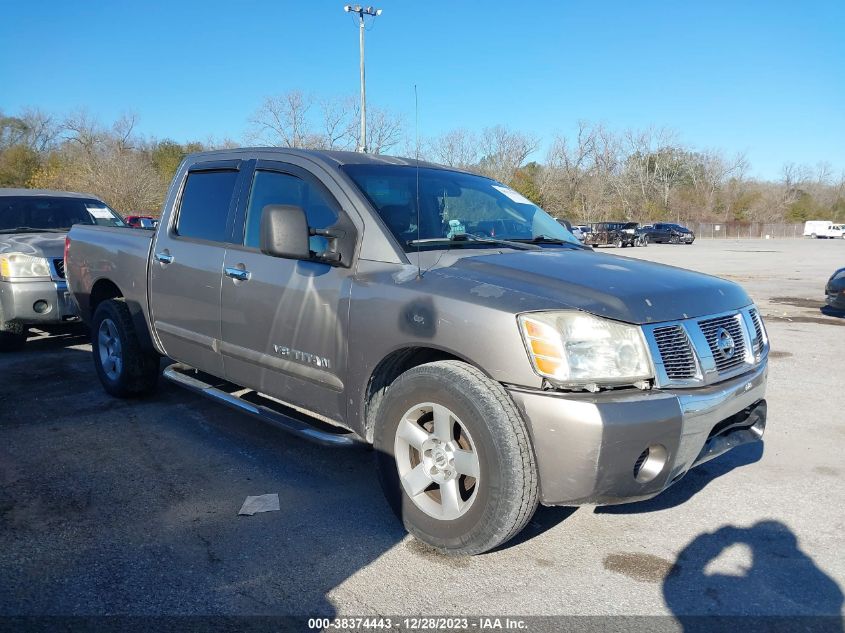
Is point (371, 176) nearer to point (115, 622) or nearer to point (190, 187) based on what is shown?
point (190, 187)

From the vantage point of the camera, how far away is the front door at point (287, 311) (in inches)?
139

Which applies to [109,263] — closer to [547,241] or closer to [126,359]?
[126,359]

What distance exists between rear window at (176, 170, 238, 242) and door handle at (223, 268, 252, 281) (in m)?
0.29

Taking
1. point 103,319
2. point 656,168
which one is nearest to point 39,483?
point 103,319

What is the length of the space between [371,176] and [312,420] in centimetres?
157

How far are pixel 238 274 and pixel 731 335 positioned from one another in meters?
2.78

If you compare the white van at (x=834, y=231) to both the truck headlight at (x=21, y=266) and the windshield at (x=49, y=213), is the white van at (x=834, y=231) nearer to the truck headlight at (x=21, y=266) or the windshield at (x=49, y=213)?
the windshield at (x=49, y=213)

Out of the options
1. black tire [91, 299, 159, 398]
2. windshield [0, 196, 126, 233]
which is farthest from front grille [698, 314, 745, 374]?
windshield [0, 196, 126, 233]

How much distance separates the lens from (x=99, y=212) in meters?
8.64

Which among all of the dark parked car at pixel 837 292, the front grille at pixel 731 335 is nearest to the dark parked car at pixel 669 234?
the dark parked car at pixel 837 292

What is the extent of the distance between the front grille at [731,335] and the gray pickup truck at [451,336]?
0.03 ft

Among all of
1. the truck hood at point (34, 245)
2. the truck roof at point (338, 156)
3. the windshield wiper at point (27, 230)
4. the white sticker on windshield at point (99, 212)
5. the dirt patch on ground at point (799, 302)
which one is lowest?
the dirt patch on ground at point (799, 302)

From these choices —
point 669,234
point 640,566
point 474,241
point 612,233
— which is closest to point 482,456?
point 640,566

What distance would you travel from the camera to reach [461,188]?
4297mm
